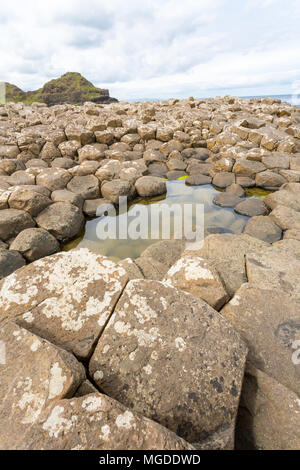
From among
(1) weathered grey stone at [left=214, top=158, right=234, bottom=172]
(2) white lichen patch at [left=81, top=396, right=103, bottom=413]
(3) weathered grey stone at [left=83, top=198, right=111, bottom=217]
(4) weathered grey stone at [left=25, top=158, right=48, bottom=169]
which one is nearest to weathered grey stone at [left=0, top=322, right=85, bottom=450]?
(2) white lichen patch at [left=81, top=396, right=103, bottom=413]

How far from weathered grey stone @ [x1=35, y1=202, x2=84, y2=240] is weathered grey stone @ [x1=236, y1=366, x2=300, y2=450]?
17.7ft

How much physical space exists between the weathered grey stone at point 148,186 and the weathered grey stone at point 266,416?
270 inches

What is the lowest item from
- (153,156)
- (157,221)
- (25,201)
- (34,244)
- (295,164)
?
(157,221)

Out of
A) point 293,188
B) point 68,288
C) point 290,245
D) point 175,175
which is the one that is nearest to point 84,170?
point 175,175

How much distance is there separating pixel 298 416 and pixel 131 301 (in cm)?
181

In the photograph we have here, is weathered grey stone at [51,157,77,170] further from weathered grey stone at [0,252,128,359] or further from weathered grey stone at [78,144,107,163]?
weathered grey stone at [0,252,128,359]

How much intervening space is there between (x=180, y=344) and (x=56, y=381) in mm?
1106

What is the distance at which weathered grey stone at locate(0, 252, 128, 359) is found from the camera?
2340mm

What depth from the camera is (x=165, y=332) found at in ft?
7.66

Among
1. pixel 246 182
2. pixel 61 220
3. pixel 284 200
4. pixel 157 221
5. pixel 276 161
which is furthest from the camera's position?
pixel 276 161

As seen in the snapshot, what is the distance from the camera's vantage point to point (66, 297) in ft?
8.39

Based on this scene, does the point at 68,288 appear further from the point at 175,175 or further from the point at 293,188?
the point at 175,175
